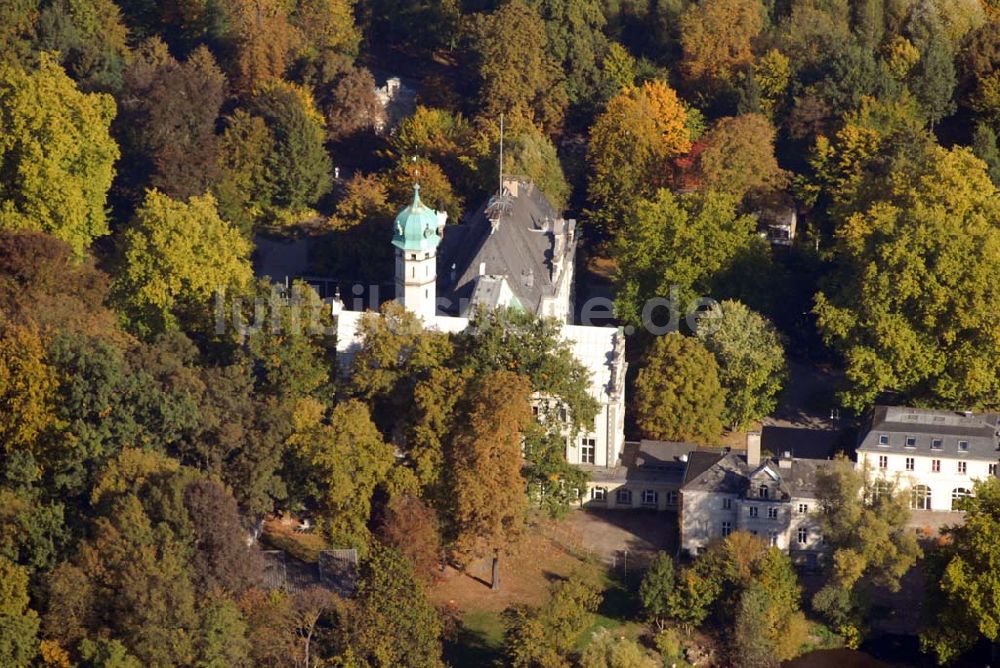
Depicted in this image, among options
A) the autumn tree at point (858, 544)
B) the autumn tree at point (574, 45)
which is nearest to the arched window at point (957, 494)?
the autumn tree at point (858, 544)

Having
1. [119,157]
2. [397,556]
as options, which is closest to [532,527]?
[397,556]

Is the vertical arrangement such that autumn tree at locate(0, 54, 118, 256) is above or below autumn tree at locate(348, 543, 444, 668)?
above

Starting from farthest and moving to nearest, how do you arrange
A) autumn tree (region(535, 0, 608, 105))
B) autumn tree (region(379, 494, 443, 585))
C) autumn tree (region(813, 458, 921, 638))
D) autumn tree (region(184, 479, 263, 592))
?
autumn tree (region(535, 0, 608, 105)), autumn tree (region(813, 458, 921, 638)), autumn tree (region(379, 494, 443, 585)), autumn tree (region(184, 479, 263, 592))

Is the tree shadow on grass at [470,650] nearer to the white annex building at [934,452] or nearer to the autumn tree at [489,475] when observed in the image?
the autumn tree at [489,475]

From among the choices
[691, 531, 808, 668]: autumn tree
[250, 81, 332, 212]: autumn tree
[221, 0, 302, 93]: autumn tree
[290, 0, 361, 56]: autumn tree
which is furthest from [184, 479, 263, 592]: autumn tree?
[290, 0, 361, 56]: autumn tree

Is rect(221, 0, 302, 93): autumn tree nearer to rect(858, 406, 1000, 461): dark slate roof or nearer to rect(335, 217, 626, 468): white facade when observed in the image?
rect(335, 217, 626, 468): white facade
